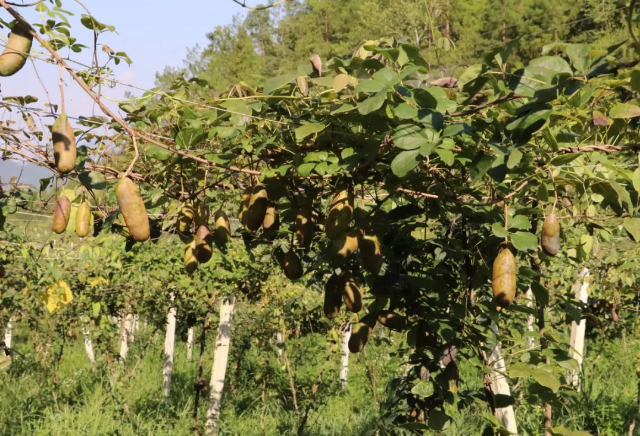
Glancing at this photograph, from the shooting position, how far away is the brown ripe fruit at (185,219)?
175cm

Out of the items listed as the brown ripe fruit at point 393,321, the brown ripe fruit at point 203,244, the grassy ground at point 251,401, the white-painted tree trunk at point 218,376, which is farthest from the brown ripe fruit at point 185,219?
the white-painted tree trunk at point 218,376

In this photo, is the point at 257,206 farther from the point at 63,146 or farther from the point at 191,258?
the point at 63,146

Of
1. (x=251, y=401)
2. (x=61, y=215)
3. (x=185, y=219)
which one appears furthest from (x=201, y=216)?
(x=251, y=401)

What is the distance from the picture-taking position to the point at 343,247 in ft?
4.74

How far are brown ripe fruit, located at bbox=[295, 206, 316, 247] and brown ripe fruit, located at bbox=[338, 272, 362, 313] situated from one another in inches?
5.1

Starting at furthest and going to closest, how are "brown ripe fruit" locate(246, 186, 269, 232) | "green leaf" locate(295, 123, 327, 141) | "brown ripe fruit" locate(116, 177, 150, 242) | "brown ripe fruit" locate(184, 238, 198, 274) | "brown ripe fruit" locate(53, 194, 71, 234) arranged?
"brown ripe fruit" locate(184, 238, 198, 274) → "brown ripe fruit" locate(246, 186, 269, 232) → "brown ripe fruit" locate(53, 194, 71, 234) → "green leaf" locate(295, 123, 327, 141) → "brown ripe fruit" locate(116, 177, 150, 242)

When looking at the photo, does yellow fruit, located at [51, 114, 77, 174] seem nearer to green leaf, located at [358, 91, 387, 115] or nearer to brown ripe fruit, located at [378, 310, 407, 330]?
green leaf, located at [358, 91, 387, 115]

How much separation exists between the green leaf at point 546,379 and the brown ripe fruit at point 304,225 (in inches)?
26.2

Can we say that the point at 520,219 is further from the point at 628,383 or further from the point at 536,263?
the point at 628,383

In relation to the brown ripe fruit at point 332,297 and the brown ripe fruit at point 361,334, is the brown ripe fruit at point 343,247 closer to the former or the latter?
the brown ripe fruit at point 332,297

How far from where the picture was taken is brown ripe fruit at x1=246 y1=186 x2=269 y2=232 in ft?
5.05

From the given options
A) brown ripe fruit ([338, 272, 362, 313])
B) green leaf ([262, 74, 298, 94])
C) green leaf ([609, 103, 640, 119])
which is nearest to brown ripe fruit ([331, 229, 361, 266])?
brown ripe fruit ([338, 272, 362, 313])

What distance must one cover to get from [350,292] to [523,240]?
42cm

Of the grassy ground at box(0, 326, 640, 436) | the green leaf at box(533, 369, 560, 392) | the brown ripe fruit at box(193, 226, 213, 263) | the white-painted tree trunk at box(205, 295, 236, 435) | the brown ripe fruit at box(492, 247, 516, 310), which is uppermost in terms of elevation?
the brown ripe fruit at box(193, 226, 213, 263)
